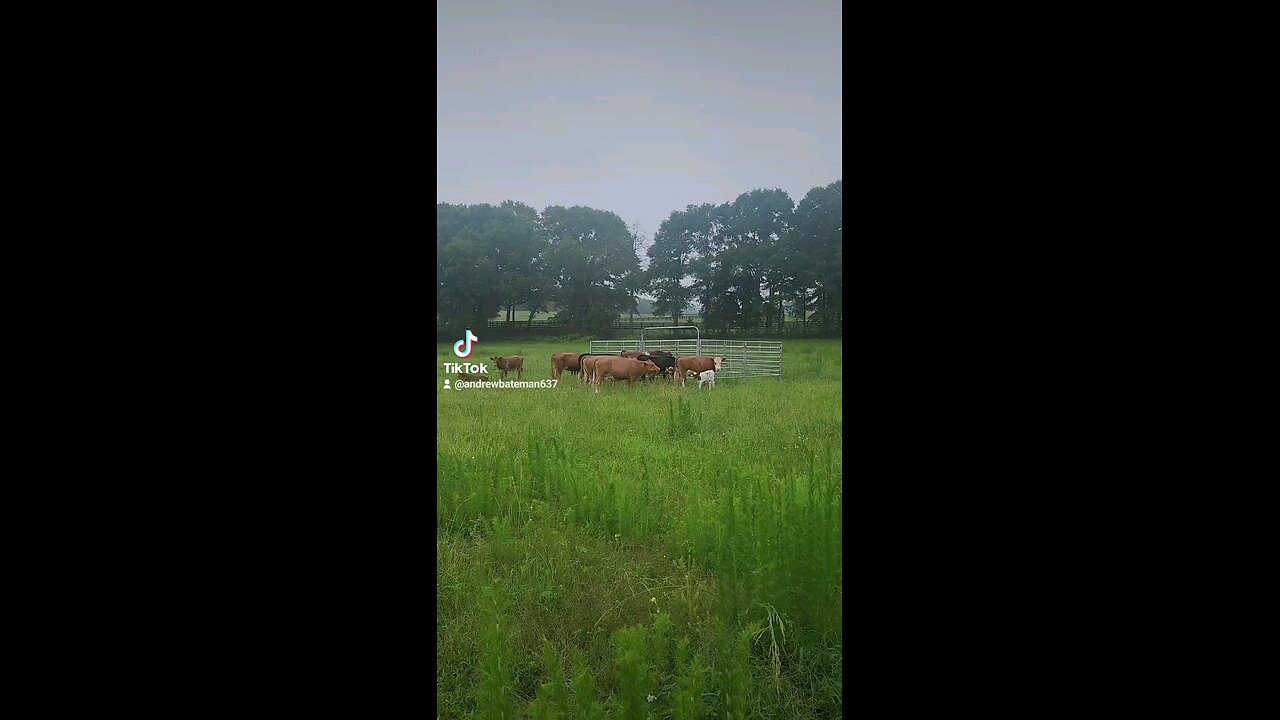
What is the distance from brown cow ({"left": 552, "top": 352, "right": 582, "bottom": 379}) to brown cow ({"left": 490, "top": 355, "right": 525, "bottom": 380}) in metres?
0.60

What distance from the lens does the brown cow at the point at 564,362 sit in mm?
6352

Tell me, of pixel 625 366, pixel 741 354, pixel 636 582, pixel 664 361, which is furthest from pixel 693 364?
pixel 636 582

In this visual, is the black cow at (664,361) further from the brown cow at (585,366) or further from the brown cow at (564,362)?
the brown cow at (564,362)

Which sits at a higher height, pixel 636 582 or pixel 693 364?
pixel 693 364

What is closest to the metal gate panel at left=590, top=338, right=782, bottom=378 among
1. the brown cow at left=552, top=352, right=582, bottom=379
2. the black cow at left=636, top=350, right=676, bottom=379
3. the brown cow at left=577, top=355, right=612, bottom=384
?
the brown cow at left=552, top=352, right=582, bottom=379

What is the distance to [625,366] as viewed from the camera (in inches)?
215

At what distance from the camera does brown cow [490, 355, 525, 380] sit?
18.2ft

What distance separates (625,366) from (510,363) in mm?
1158

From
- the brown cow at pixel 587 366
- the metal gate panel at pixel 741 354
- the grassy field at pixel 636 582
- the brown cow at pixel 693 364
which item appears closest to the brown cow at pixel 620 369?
the brown cow at pixel 587 366

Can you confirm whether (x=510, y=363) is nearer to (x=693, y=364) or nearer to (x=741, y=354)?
(x=693, y=364)

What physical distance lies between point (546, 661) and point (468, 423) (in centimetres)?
266

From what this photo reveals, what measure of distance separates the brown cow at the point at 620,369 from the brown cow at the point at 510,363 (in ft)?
2.23
